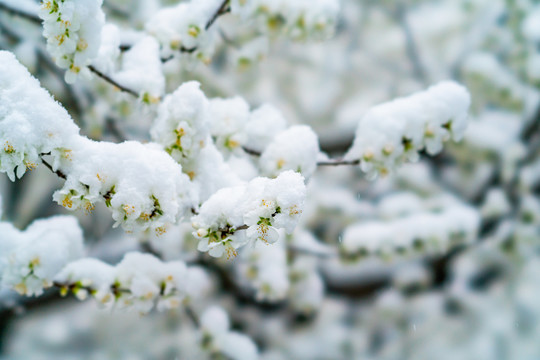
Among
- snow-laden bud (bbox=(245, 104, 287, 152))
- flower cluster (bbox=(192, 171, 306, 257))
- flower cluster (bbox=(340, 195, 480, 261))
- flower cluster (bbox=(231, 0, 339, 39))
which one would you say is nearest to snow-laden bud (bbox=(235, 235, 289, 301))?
flower cluster (bbox=(340, 195, 480, 261))

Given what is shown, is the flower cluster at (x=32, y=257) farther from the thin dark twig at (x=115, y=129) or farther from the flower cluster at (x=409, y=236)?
the flower cluster at (x=409, y=236)

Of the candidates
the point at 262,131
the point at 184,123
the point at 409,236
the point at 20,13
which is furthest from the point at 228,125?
the point at 409,236

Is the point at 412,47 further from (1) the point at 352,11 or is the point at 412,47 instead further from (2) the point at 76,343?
(2) the point at 76,343

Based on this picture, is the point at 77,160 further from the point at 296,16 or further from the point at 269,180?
the point at 296,16

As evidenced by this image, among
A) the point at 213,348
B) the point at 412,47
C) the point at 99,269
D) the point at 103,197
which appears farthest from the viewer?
the point at 412,47

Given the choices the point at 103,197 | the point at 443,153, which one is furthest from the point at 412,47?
the point at 103,197

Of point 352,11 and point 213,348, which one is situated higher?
point 352,11

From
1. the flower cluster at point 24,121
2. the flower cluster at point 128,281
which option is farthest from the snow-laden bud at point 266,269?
the flower cluster at point 24,121

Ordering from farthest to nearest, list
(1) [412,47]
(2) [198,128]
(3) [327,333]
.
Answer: (1) [412,47]
(3) [327,333]
(2) [198,128]
